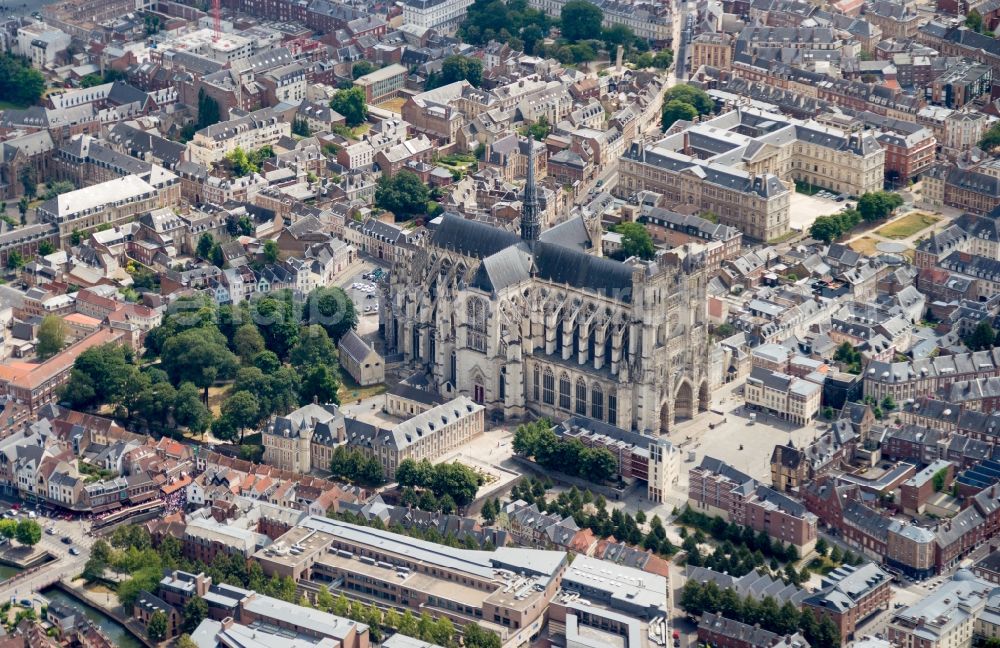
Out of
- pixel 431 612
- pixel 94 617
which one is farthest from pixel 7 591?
pixel 431 612

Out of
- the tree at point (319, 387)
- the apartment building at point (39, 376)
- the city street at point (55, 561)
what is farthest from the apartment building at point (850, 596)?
the apartment building at point (39, 376)

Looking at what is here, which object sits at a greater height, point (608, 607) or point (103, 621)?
point (608, 607)

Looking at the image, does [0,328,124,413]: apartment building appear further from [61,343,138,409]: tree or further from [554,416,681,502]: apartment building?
A: [554,416,681,502]: apartment building

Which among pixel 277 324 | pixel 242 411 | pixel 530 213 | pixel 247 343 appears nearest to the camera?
pixel 242 411

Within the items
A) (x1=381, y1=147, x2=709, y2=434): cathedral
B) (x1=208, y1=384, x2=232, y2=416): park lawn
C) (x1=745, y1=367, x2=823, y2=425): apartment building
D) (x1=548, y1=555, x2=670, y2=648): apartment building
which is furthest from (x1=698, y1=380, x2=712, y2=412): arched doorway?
(x1=208, y1=384, x2=232, y2=416): park lawn

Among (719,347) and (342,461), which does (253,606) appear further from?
(719,347)

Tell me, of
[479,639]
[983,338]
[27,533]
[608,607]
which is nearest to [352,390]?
[27,533]

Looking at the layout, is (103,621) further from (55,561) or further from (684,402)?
(684,402)
